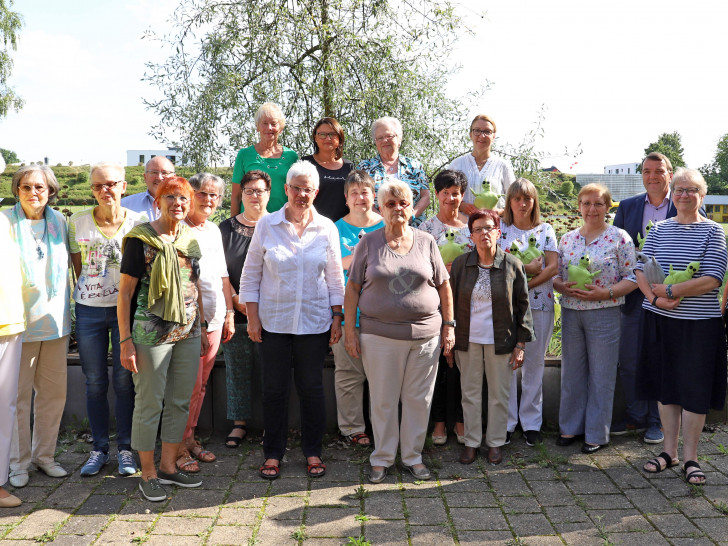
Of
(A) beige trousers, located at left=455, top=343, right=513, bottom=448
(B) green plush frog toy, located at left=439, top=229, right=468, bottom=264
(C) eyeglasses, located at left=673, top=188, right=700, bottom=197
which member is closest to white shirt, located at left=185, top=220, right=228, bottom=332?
(B) green plush frog toy, located at left=439, top=229, right=468, bottom=264

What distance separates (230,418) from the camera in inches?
201

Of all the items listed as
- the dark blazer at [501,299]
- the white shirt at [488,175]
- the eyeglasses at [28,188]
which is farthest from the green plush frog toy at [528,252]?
the eyeglasses at [28,188]

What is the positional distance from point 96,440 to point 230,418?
1021mm

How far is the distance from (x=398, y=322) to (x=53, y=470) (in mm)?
2617

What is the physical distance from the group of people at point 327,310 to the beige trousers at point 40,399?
1 cm

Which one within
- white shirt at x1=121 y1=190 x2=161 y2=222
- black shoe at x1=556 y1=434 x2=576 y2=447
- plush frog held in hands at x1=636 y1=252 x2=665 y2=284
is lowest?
black shoe at x1=556 y1=434 x2=576 y2=447

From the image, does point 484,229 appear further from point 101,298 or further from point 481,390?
point 101,298

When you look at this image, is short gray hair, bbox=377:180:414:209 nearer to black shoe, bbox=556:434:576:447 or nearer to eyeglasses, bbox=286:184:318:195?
eyeglasses, bbox=286:184:318:195

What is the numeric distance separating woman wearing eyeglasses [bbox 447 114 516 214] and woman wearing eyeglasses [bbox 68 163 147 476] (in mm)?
2613

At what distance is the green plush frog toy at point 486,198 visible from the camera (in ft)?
16.6

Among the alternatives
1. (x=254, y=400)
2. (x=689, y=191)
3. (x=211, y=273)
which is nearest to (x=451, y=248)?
(x=689, y=191)

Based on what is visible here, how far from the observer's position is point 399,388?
14.3ft

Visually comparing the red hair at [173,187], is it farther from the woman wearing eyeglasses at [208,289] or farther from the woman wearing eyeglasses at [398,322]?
the woman wearing eyeglasses at [398,322]

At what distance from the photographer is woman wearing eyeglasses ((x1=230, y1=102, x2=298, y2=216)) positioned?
5.32 meters
